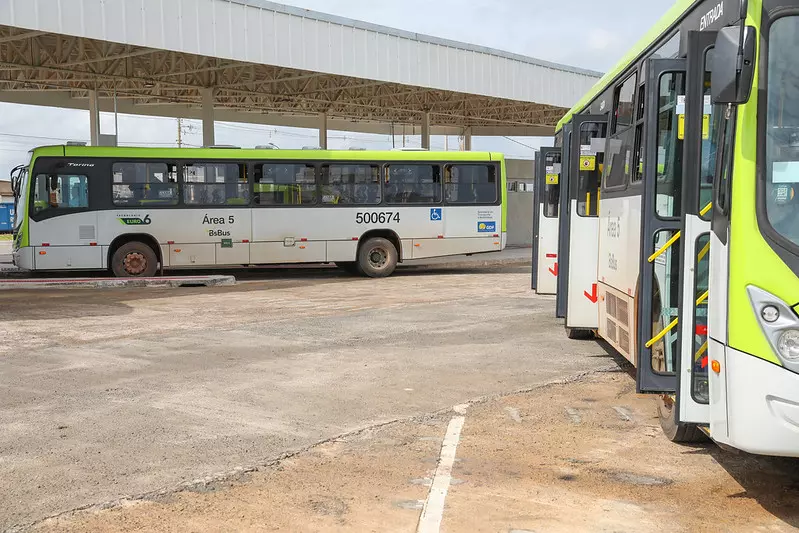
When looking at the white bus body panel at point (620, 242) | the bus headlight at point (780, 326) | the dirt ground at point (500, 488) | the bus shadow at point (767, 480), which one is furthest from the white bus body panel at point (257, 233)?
the bus headlight at point (780, 326)

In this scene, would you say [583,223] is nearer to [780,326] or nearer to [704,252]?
[704,252]

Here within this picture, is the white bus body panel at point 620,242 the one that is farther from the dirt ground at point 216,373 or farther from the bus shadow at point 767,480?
the bus shadow at point 767,480

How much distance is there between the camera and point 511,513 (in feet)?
15.9

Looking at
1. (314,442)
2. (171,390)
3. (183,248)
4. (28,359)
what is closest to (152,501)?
(314,442)

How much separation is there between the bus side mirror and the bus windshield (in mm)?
153

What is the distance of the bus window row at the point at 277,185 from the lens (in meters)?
19.5

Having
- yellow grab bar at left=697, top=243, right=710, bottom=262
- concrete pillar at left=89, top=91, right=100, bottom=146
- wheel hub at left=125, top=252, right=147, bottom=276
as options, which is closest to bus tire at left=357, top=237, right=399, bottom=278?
wheel hub at left=125, top=252, right=147, bottom=276

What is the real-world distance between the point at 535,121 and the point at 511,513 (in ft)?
126

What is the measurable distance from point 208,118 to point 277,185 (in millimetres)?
8097

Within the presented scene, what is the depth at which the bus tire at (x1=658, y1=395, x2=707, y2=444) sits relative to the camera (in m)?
6.20

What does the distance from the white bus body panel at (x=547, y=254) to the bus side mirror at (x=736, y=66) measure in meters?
8.08

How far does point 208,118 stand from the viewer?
27.8m

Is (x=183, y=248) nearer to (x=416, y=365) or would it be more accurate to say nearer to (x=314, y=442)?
(x=416, y=365)

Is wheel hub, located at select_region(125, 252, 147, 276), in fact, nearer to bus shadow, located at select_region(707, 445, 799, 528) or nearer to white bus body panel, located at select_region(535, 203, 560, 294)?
white bus body panel, located at select_region(535, 203, 560, 294)
